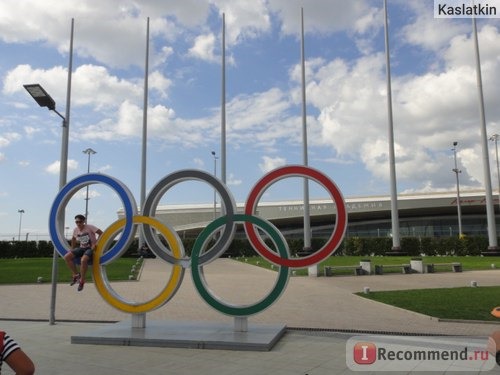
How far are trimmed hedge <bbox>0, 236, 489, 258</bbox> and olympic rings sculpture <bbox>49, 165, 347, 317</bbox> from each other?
3255 centimetres

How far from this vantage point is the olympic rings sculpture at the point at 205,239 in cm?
951

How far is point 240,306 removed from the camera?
31.3 ft

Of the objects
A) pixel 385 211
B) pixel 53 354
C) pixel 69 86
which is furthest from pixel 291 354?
pixel 385 211

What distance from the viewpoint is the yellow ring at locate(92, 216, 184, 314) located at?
387 inches

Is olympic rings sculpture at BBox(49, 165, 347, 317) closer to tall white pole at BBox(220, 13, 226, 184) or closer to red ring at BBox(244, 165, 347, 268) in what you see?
red ring at BBox(244, 165, 347, 268)

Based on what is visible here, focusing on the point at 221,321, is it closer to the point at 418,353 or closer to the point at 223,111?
the point at 418,353

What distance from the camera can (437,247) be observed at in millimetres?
45656

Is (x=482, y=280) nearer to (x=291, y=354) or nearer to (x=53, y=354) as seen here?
(x=291, y=354)

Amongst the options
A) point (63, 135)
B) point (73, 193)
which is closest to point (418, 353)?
point (73, 193)

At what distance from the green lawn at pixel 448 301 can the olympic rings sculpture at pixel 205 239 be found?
5161 mm

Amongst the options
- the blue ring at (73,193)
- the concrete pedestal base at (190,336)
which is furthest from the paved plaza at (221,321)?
the blue ring at (73,193)

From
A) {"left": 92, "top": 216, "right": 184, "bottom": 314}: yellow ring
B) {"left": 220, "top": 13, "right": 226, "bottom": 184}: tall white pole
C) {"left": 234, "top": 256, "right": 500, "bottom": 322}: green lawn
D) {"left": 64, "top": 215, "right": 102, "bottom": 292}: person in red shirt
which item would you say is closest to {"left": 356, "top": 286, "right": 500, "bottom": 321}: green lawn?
{"left": 234, "top": 256, "right": 500, "bottom": 322}: green lawn

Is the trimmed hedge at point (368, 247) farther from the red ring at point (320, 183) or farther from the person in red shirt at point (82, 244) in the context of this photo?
the red ring at point (320, 183)

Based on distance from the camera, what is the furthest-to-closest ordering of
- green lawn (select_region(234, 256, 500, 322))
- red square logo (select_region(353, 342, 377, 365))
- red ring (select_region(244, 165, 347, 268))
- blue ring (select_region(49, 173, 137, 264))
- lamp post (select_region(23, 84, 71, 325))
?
green lawn (select_region(234, 256, 500, 322)) < lamp post (select_region(23, 84, 71, 325)) < blue ring (select_region(49, 173, 137, 264)) < red ring (select_region(244, 165, 347, 268)) < red square logo (select_region(353, 342, 377, 365))
